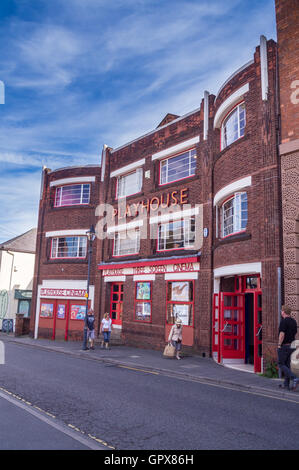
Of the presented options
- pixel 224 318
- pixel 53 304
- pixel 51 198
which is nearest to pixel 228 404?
pixel 224 318

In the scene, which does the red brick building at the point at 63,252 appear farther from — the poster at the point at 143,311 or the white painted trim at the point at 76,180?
the poster at the point at 143,311

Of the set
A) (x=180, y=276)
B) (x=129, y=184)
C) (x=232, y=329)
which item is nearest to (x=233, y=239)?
(x=232, y=329)

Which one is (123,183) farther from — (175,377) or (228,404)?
(228,404)

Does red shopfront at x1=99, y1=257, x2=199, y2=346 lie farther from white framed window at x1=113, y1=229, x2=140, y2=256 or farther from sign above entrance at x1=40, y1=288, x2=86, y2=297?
sign above entrance at x1=40, y1=288, x2=86, y2=297

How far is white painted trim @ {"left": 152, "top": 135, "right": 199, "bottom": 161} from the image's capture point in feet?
58.7

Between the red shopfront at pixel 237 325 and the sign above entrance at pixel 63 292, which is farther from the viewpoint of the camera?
the sign above entrance at pixel 63 292

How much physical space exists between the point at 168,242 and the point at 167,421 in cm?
1258

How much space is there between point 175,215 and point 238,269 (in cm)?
550

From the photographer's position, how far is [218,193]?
1543cm

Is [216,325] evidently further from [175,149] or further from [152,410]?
[175,149]

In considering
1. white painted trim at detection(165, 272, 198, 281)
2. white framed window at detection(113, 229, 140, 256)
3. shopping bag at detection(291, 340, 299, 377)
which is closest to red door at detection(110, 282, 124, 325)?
white framed window at detection(113, 229, 140, 256)

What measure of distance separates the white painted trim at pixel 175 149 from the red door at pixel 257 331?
820 centimetres

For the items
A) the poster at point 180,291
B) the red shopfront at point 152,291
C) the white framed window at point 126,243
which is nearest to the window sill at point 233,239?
the red shopfront at point 152,291

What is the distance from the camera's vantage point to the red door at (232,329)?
552 inches
